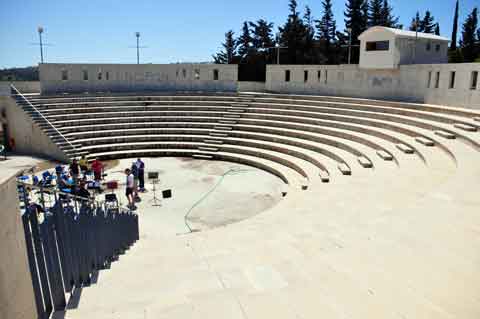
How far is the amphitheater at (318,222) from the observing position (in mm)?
4270

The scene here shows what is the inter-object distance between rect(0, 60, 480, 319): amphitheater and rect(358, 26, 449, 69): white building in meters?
2.52

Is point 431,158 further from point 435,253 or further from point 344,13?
point 344,13

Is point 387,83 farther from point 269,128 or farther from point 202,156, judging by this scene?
point 202,156

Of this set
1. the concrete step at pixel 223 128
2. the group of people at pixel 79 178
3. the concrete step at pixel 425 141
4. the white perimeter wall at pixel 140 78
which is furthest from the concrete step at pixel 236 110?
the concrete step at pixel 425 141

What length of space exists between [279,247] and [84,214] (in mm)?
3125

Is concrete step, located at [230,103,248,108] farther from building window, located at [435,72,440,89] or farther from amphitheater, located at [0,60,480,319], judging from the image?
building window, located at [435,72,440,89]

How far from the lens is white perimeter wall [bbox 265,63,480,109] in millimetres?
16828

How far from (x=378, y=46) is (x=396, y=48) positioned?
1377mm

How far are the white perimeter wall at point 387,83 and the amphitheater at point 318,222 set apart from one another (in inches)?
30.7

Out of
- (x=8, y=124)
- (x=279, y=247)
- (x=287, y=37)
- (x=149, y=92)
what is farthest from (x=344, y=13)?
(x=279, y=247)

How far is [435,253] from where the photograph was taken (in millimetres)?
5344

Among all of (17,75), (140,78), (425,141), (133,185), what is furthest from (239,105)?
(17,75)

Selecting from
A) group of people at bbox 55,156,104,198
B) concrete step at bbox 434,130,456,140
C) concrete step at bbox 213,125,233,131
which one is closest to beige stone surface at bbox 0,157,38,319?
group of people at bbox 55,156,104,198

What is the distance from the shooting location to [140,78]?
87.9 feet
